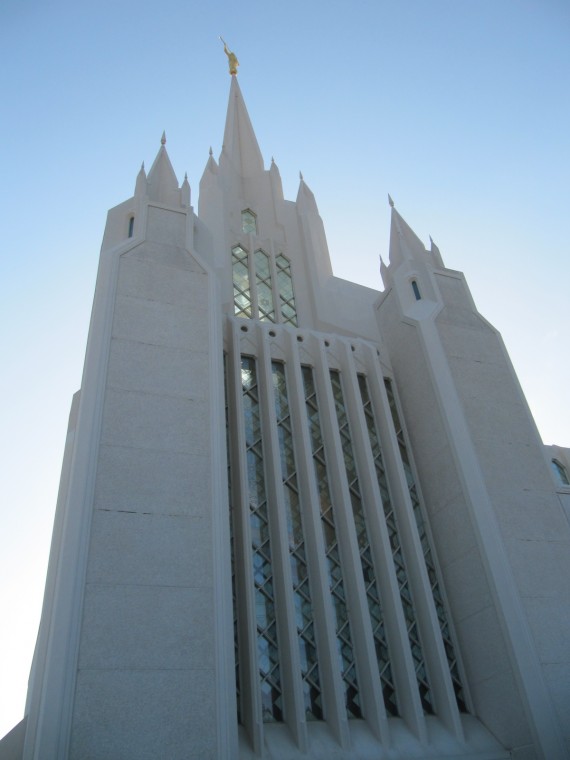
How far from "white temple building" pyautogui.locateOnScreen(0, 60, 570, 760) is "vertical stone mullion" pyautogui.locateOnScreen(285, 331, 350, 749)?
37mm

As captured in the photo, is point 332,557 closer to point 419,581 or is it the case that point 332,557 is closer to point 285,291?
point 419,581

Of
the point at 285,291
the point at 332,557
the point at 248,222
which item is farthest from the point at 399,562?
the point at 248,222

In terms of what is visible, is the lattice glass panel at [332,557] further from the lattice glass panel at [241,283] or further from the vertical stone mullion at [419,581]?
the lattice glass panel at [241,283]

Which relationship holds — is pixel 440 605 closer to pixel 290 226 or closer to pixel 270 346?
pixel 270 346

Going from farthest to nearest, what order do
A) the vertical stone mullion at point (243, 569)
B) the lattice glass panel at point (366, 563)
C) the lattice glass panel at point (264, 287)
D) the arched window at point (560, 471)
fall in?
the arched window at point (560, 471)
the lattice glass panel at point (264, 287)
the lattice glass panel at point (366, 563)
the vertical stone mullion at point (243, 569)

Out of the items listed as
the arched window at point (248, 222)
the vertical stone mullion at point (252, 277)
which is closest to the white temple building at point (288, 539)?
the vertical stone mullion at point (252, 277)

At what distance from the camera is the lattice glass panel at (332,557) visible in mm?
9367

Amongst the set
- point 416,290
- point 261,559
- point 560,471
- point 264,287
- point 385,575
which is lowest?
point 385,575

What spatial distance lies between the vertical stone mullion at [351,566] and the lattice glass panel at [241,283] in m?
3.01

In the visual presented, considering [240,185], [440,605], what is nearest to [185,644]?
[440,605]

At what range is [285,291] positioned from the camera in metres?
16.2

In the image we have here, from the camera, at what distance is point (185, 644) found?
7496 millimetres

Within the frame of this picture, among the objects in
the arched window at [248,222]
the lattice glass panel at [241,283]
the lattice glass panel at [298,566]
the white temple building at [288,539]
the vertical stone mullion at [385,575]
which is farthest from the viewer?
the arched window at [248,222]

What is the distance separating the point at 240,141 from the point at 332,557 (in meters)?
16.0
